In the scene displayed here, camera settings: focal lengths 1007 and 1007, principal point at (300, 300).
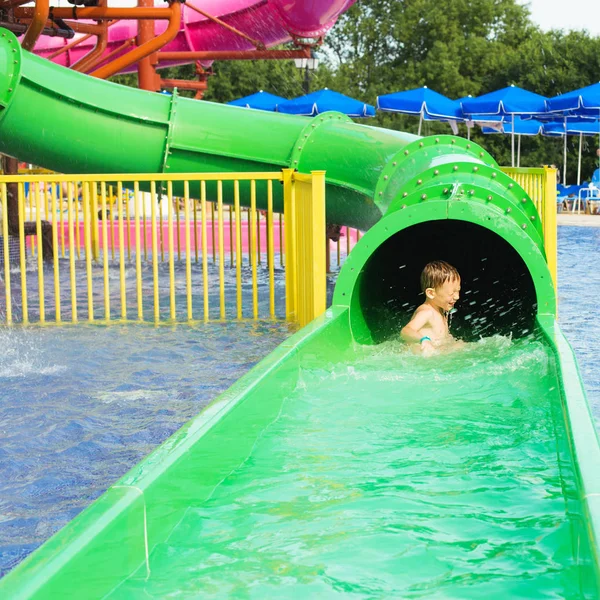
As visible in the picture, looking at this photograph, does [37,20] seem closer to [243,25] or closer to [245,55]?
[245,55]

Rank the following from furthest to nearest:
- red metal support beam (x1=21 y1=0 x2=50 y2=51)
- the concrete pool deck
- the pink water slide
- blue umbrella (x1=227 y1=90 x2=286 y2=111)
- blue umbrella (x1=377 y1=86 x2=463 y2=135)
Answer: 1. blue umbrella (x1=227 y1=90 x2=286 y2=111)
2. blue umbrella (x1=377 y1=86 x2=463 y2=135)
3. the concrete pool deck
4. the pink water slide
5. red metal support beam (x1=21 y1=0 x2=50 y2=51)

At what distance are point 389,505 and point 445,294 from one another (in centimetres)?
285

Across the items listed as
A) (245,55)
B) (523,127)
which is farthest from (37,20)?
(523,127)

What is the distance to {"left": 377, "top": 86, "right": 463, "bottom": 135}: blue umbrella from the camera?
23375 millimetres

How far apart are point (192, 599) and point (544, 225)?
4.91 m

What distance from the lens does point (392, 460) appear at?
3.61 meters

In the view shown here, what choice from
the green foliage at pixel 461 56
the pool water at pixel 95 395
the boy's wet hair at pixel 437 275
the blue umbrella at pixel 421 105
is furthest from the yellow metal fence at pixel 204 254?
the green foliage at pixel 461 56

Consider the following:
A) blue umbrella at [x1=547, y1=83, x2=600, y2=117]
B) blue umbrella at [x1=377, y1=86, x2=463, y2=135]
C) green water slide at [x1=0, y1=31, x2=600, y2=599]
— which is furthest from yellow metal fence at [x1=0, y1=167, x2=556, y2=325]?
blue umbrella at [x1=377, y1=86, x2=463, y2=135]

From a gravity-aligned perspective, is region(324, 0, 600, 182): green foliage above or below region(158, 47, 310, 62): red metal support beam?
above

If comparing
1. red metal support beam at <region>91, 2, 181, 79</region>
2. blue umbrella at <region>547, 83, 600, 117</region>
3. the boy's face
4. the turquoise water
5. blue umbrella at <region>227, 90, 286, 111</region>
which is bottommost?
the turquoise water

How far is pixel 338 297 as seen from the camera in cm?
574

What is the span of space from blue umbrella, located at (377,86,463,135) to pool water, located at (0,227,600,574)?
15436 mm

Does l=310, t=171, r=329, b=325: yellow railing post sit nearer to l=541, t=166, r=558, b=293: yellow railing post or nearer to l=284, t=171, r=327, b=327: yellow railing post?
l=284, t=171, r=327, b=327: yellow railing post

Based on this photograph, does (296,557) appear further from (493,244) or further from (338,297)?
(493,244)
